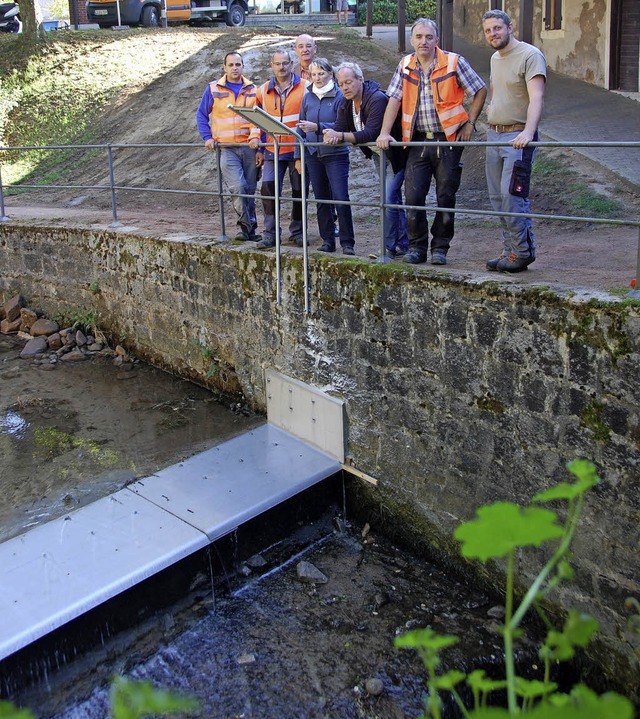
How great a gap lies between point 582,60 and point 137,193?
8130 millimetres

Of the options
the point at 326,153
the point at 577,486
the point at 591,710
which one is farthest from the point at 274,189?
the point at 591,710

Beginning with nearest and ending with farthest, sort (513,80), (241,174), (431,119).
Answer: (513,80), (431,119), (241,174)

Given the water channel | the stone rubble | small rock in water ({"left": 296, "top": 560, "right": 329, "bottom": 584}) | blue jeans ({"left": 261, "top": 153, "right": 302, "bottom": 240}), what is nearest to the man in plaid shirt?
blue jeans ({"left": 261, "top": 153, "right": 302, "bottom": 240})

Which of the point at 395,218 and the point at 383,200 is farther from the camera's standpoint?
the point at 395,218

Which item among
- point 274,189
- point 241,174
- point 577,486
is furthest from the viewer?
point 241,174

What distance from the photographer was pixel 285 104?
706 centimetres

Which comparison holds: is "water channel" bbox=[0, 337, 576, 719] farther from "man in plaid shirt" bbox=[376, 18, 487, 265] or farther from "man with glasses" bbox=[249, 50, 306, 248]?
"man in plaid shirt" bbox=[376, 18, 487, 265]

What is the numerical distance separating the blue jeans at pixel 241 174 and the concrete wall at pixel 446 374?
0.45 meters

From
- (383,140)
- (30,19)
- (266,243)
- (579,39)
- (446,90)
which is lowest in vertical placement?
(266,243)

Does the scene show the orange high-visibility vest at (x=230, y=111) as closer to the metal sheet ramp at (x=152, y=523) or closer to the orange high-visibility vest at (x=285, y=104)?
the orange high-visibility vest at (x=285, y=104)

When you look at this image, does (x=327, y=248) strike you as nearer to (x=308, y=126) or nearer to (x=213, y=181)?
(x=308, y=126)

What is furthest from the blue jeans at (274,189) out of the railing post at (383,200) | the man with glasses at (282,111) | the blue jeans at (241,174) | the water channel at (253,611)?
the water channel at (253,611)

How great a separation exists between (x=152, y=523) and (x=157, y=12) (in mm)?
20092

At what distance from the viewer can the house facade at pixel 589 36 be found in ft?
42.1
